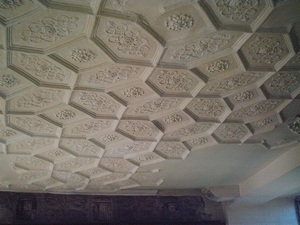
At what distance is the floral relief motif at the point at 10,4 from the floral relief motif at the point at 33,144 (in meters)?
2.32

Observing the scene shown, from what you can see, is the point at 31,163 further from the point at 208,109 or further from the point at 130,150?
the point at 208,109

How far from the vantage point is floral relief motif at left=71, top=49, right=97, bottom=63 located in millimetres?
2733

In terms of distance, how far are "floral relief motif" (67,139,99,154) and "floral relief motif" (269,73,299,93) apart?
253cm

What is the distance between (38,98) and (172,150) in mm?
2217

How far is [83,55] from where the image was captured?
2.78m

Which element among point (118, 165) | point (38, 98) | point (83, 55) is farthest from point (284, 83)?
point (118, 165)

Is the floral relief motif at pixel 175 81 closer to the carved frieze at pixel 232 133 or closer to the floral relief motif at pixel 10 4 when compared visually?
the carved frieze at pixel 232 133

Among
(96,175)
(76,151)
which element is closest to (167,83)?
(76,151)

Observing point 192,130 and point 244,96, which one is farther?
point 192,130

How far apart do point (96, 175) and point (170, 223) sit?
218cm

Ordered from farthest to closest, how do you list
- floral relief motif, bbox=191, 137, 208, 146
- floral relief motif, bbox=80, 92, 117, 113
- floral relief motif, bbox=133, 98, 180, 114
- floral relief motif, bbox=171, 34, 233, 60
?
floral relief motif, bbox=191, 137, 208, 146 < floral relief motif, bbox=133, 98, 180, 114 < floral relief motif, bbox=80, 92, 117, 113 < floral relief motif, bbox=171, 34, 233, 60

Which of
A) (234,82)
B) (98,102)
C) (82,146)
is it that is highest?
(234,82)

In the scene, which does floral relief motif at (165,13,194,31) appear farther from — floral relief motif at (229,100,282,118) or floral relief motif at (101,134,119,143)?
floral relief motif at (101,134,119,143)

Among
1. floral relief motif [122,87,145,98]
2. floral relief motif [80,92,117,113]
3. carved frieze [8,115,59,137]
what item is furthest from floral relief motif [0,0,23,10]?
→ carved frieze [8,115,59,137]
